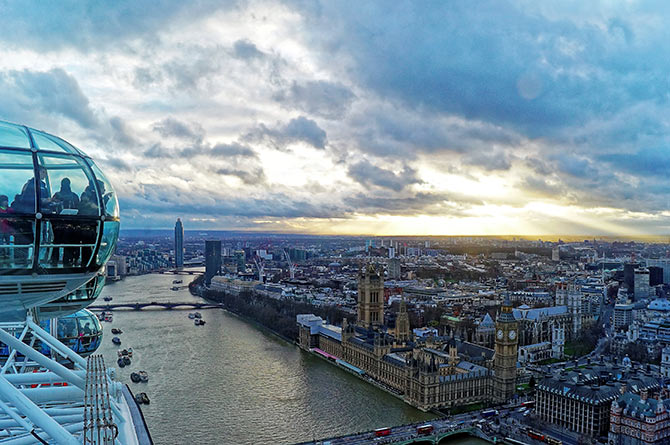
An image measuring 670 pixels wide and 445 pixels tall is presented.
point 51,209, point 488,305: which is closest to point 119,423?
point 51,209

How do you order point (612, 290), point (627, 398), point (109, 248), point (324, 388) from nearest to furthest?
point (109, 248)
point (627, 398)
point (324, 388)
point (612, 290)

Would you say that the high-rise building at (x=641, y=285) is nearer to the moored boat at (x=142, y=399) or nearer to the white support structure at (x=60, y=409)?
the moored boat at (x=142, y=399)

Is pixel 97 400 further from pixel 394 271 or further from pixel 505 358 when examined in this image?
pixel 394 271

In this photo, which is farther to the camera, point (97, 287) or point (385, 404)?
point (385, 404)

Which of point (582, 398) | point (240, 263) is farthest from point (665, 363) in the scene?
point (240, 263)

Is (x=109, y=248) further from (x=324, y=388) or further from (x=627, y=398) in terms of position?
(x=324, y=388)
